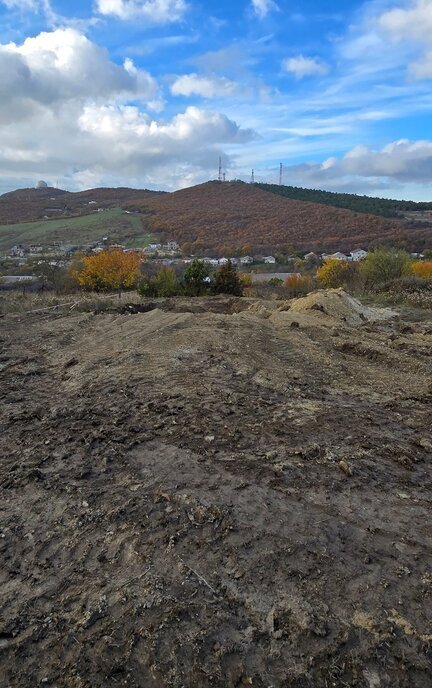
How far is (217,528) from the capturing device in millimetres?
3510

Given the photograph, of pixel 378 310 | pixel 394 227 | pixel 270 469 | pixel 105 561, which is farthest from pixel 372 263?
pixel 394 227

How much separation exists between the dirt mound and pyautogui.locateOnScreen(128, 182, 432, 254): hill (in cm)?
5073

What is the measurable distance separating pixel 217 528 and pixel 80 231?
83533 mm

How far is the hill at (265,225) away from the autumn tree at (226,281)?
4606cm

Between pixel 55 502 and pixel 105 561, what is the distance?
101 centimetres

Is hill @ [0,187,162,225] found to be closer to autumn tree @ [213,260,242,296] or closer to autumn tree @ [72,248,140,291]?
autumn tree @ [72,248,140,291]

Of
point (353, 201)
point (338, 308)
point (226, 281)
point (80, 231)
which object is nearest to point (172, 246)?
point (80, 231)

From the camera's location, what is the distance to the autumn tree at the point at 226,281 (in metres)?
21.9

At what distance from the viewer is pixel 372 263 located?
26.4 m

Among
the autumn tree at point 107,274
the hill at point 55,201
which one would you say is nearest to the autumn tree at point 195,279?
the autumn tree at point 107,274

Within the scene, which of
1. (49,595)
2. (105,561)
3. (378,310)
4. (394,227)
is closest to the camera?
(49,595)

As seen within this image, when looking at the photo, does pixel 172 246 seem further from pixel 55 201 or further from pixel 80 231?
pixel 55 201

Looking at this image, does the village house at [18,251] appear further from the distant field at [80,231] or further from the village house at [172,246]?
the village house at [172,246]

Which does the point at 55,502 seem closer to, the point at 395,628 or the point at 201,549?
the point at 201,549
